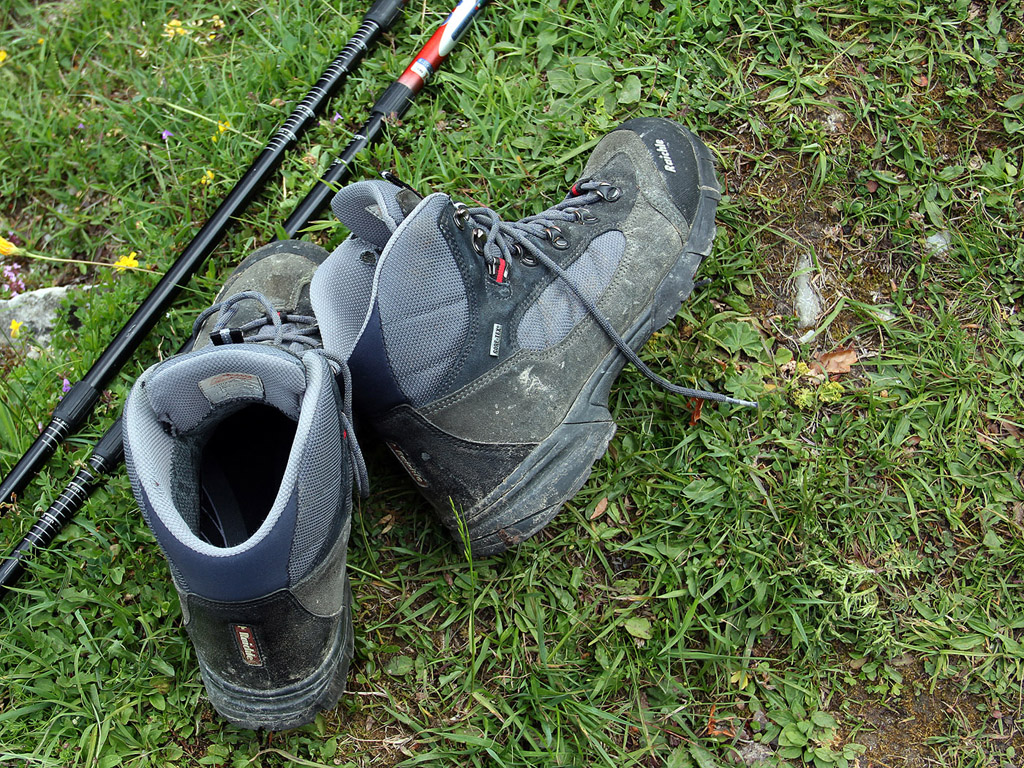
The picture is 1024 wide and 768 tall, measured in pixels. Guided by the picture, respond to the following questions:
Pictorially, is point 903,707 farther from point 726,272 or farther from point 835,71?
point 835,71

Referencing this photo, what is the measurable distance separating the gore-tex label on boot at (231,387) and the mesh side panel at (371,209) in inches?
20.3

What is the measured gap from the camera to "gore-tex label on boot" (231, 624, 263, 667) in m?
1.92

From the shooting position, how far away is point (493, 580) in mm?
2436

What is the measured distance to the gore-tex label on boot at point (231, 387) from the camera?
Result: 189 centimetres

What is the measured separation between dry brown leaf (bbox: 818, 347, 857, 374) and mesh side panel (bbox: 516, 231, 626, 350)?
791 millimetres

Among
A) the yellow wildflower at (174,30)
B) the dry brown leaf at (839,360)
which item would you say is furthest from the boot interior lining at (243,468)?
the yellow wildflower at (174,30)

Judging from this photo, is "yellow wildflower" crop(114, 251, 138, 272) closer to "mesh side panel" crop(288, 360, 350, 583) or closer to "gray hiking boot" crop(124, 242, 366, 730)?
"gray hiking boot" crop(124, 242, 366, 730)

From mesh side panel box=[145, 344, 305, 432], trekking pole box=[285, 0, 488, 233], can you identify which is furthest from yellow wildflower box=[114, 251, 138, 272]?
mesh side panel box=[145, 344, 305, 432]

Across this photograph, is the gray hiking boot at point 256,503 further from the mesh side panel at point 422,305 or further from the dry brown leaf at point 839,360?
the dry brown leaf at point 839,360

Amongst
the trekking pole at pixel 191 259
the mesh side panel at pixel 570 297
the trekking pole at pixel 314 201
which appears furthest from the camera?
the trekking pole at pixel 191 259

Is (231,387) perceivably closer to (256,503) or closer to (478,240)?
(256,503)

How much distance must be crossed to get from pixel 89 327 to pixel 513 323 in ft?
5.21

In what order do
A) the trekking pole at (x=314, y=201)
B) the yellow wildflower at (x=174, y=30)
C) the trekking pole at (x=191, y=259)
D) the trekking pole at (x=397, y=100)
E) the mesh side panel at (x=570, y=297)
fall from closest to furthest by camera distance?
the mesh side panel at (x=570, y=297), the trekking pole at (x=314, y=201), the trekking pole at (x=191, y=259), the trekking pole at (x=397, y=100), the yellow wildflower at (x=174, y=30)

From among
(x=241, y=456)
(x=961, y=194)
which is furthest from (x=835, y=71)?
(x=241, y=456)
